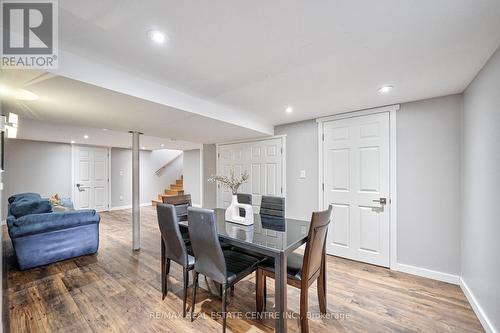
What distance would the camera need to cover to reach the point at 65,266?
3.01 meters

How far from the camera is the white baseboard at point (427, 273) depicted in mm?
2490

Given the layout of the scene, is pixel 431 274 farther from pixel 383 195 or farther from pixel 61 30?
pixel 61 30

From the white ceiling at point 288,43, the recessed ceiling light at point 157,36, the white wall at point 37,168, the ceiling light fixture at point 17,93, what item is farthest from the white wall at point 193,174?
the recessed ceiling light at point 157,36

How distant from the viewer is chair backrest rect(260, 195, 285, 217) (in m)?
2.85

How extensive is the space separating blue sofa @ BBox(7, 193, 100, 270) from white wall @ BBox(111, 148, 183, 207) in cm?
404

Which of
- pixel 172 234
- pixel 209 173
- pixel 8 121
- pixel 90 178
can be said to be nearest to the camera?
pixel 172 234

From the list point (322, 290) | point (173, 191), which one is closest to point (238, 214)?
point (322, 290)

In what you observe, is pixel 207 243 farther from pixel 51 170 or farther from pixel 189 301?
pixel 51 170

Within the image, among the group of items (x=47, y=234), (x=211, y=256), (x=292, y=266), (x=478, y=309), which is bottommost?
(x=478, y=309)

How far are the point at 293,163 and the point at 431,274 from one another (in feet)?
7.70

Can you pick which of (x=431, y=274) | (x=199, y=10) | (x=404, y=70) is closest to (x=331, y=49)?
(x=404, y=70)

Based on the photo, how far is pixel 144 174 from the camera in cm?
793

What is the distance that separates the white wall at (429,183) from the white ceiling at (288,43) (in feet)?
1.32

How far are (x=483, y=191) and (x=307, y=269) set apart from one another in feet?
5.69
